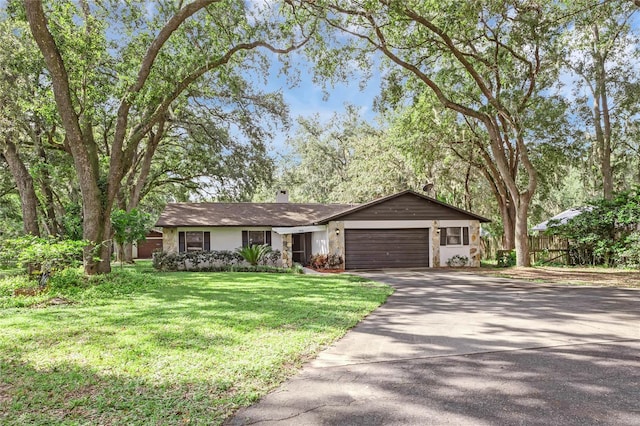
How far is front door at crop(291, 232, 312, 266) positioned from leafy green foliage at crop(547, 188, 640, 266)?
12.3m

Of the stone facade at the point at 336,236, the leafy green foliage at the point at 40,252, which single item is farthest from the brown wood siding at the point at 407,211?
the leafy green foliage at the point at 40,252

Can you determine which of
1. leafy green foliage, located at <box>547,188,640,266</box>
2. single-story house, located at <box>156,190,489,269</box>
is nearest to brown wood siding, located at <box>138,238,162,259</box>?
single-story house, located at <box>156,190,489,269</box>

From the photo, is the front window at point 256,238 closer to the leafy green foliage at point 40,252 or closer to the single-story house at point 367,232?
the single-story house at point 367,232

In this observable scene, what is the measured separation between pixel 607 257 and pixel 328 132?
25934 mm

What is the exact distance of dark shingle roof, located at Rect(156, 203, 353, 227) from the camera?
2081 centimetres

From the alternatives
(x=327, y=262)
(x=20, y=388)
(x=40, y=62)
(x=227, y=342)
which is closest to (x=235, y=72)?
(x=40, y=62)

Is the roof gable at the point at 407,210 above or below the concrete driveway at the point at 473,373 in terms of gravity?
above

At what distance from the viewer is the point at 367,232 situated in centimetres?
1917

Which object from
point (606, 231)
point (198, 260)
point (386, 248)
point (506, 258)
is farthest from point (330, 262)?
point (606, 231)

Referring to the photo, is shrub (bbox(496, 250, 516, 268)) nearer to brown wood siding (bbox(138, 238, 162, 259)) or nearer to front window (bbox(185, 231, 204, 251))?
front window (bbox(185, 231, 204, 251))

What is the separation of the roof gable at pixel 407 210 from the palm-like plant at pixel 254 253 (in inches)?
127

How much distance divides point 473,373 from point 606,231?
17019mm

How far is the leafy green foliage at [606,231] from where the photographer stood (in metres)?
15.8

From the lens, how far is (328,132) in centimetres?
3853
